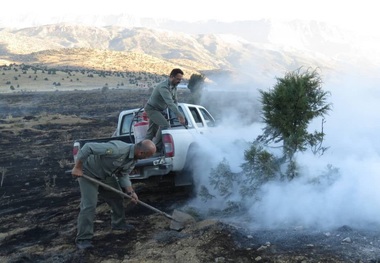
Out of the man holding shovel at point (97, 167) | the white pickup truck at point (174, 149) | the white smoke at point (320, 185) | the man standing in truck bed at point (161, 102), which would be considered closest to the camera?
the man holding shovel at point (97, 167)

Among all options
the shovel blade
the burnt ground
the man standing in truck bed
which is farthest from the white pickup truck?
the shovel blade

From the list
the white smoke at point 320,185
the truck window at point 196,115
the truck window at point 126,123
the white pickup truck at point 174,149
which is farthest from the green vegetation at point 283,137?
the truck window at point 126,123

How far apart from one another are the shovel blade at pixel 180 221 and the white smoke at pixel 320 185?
809mm

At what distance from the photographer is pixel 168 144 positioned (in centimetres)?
646

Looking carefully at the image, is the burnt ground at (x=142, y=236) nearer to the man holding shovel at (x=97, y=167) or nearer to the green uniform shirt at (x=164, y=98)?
the man holding shovel at (x=97, y=167)

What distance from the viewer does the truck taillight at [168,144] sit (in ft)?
21.1

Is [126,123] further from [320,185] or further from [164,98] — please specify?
[320,185]

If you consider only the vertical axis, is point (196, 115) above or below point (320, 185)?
above

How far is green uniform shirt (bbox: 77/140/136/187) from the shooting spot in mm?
4801

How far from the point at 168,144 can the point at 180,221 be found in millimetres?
1440

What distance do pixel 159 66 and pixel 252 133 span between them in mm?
65738

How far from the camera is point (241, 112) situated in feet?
33.4

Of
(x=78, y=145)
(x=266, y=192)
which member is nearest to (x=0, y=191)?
(x=78, y=145)

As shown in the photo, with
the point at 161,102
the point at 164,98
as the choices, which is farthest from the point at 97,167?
the point at 161,102
